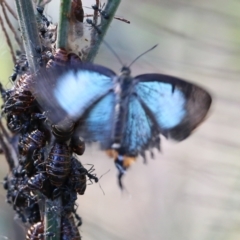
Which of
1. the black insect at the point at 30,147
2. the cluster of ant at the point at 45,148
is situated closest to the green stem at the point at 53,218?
the cluster of ant at the point at 45,148

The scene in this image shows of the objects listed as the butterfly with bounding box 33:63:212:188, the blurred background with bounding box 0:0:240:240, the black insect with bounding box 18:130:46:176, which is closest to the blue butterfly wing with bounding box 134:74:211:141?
the butterfly with bounding box 33:63:212:188

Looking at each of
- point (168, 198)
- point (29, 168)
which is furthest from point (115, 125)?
point (168, 198)

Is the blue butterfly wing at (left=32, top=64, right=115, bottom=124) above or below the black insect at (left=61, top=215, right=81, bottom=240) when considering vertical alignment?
above

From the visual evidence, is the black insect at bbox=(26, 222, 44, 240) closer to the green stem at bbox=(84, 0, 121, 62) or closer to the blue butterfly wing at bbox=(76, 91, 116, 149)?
the blue butterfly wing at bbox=(76, 91, 116, 149)

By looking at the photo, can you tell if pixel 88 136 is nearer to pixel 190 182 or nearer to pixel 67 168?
pixel 67 168

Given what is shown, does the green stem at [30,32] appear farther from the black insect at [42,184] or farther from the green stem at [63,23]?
the black insect at [42,184]
